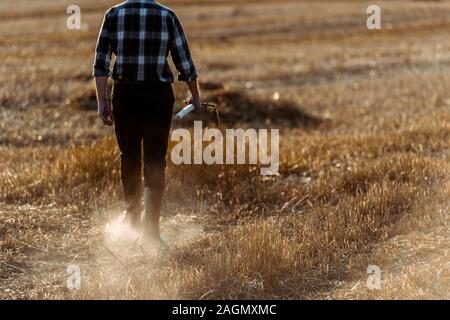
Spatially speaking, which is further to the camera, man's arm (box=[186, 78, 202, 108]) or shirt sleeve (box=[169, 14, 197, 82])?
man's arm (box=[186, 78, 202, 108])

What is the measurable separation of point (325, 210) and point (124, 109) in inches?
85.6

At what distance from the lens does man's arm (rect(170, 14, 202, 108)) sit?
525 cm

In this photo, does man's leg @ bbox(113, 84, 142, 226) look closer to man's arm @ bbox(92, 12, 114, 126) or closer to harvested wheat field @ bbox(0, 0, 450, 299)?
man's arm @ bbox(92, 12, 114, 126)

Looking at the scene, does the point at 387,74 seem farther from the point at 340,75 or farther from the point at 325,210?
the point at 325,210

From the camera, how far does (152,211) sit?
5.62 metres

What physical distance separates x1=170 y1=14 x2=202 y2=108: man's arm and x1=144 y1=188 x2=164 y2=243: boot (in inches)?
30.3

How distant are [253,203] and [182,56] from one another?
7.08 feet

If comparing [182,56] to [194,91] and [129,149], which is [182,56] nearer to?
[194,91]

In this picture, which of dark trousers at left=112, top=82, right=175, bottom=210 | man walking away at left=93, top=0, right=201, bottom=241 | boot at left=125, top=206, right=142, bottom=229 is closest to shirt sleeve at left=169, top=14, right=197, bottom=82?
man walking away at left=93, top=0, right=201, bottom=241

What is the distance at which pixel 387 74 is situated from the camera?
1739 cm

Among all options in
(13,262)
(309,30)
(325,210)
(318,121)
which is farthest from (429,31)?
(13,262)

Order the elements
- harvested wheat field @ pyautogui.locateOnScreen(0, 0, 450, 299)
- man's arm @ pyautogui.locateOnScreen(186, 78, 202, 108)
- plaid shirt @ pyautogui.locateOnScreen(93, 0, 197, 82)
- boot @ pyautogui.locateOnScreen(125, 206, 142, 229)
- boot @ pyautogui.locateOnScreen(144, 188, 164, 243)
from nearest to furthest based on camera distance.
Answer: harvested wheat field @ pyautogui.locateOnScreen(0, 0, 450, 299), plaid shirt @ pyautogui.locateOnScreen(93, 0, 197, 82), man's arm @ pyautogui.locateOnScreen(186, 78, 202, 108), boot @ pyautogui.locateOnScreen(144, 188, 164, 243), boot @ pyautogui.locateOnScreen(125, 206, 142, 229)

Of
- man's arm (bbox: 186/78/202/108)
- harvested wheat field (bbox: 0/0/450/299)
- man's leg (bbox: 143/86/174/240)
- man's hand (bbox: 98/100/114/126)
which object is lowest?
harvested wheat field (bbox: 0/0/450/299)

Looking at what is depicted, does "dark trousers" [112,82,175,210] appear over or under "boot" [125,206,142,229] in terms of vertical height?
over
